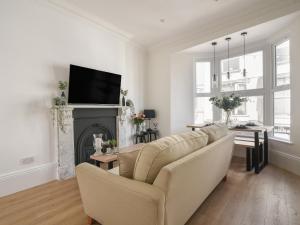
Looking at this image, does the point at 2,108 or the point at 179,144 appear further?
the point at 2,108

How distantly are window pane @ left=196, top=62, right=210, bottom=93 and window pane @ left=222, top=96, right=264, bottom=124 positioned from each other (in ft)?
3.45

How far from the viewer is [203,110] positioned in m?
5.14

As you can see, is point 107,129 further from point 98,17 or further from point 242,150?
point 242,150

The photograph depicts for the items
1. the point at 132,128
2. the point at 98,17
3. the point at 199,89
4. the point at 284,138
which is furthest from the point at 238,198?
the point at 98,17

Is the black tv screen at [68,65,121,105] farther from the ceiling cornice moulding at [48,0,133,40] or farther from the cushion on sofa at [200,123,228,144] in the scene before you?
the cushion on sofa at [200,123,228,144]

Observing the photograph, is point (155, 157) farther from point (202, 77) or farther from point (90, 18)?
point (202, 77)

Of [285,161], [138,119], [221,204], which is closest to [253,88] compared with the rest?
[285,161]

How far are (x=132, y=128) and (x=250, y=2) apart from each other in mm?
3733

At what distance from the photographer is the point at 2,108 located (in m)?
Answer: 2.46

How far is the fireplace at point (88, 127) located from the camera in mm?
3303

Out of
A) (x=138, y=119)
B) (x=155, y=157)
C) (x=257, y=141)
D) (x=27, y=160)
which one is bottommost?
(x=27, y=160)

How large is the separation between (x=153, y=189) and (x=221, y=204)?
1427mm

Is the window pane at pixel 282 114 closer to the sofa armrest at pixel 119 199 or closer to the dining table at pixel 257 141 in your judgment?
the dining table at pixel 257 141

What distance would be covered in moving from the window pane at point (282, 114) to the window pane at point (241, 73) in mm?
551
